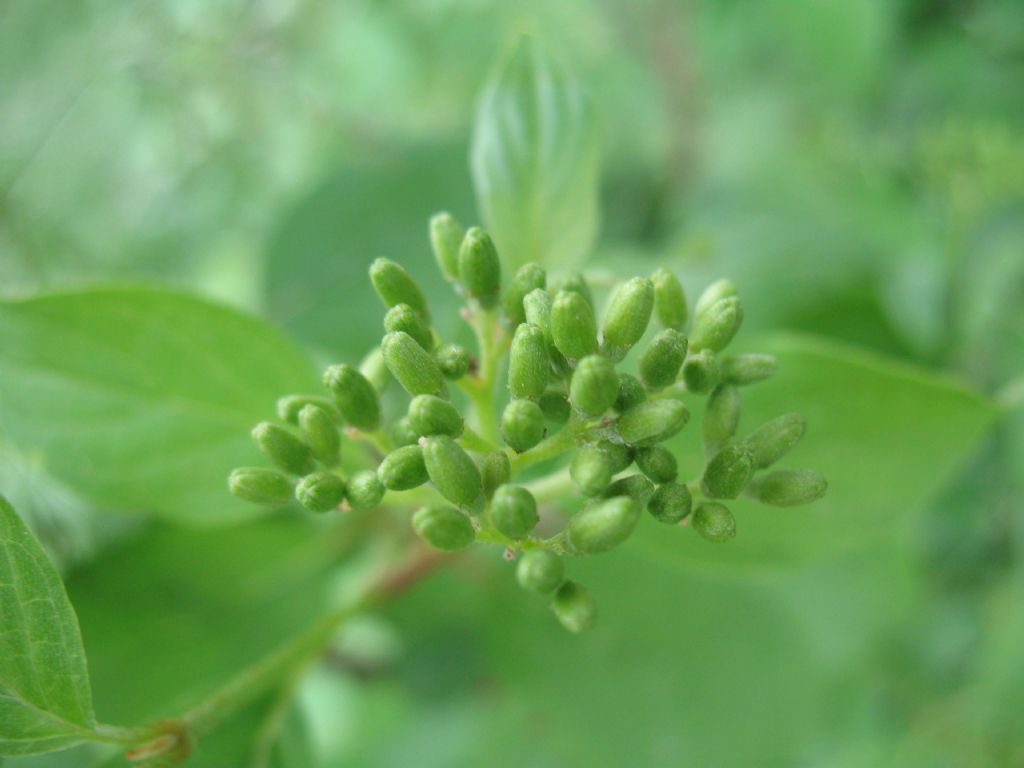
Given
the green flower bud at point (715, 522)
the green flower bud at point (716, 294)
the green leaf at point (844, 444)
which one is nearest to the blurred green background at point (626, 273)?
the green leaf at point (844, 444)

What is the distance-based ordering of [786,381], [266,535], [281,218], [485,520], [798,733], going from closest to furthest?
[485,520] < [786,381] < [266,535] < [798,733] < [281,218]

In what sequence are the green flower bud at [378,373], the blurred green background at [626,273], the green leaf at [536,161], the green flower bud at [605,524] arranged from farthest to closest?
the blurred green background at [626,273] < the green leaf at [536,161] < the green flower bud at [378,373] < the green flower bud at [605,524]

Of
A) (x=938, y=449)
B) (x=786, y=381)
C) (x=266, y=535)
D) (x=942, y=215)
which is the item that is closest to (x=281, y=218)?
(x=266, y=535)

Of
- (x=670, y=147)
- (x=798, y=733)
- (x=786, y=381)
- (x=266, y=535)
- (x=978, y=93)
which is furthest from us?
(x=670, y=147)

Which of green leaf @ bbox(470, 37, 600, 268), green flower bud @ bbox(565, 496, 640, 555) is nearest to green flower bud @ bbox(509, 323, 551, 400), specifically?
green flower bud @ bbox(565, 496, 640, 555)

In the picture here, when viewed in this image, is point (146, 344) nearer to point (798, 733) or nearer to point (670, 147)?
point (798, 733)

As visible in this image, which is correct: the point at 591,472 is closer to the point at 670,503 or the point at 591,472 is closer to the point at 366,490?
the point at 670,503

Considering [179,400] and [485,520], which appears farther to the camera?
[179,400]

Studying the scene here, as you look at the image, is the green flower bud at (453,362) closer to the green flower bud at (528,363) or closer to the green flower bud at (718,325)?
the green flower bud at (528,363)
